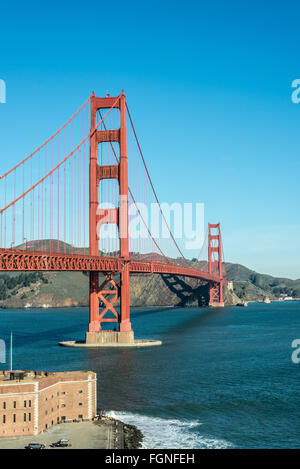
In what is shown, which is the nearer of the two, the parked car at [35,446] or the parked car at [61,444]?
the parked car at [35,446]

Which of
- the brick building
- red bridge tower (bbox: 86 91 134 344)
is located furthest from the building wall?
red bridge tower (bbox: 86 91 134 344)

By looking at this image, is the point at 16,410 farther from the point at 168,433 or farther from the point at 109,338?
the point at 109,338

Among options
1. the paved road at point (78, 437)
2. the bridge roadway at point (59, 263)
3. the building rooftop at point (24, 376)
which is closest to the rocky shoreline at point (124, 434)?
the paved road at point (78, 437)

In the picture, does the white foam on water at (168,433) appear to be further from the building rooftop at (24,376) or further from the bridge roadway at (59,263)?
the bridge roadway at (59,263)
